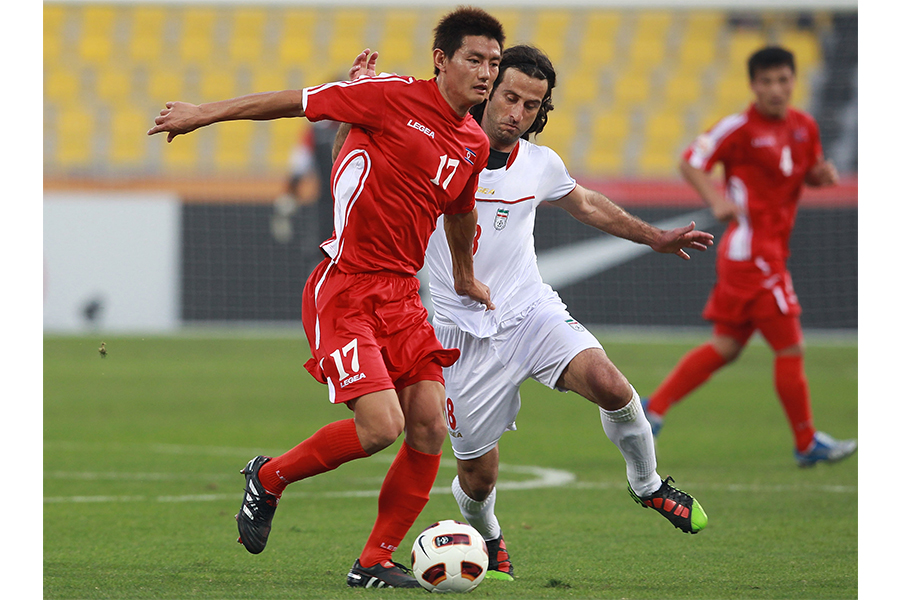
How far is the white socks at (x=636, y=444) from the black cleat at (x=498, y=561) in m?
0.63

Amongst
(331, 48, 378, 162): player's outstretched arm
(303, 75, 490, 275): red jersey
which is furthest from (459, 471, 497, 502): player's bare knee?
(331, 48, 378, 162): player's outstretched arm

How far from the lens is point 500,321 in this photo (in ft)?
16.7

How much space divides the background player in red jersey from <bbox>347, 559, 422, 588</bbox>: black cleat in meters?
4.20

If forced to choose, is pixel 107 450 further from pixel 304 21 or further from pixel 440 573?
pixel 304 21

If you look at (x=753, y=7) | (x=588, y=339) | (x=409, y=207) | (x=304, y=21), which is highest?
(x=304, y=21)

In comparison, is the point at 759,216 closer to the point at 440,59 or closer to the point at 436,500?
the point at 436,500

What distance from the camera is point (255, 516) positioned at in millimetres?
4508

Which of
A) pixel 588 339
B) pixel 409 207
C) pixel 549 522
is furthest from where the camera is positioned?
pixel 549 522

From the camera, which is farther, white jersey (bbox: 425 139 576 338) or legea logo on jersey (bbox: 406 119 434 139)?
white jersey (bbox: 425 139 576 338)

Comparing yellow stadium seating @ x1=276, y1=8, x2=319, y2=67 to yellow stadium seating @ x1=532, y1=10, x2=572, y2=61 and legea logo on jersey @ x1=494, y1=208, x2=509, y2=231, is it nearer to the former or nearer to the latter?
yellow stadium seating @ x1=532, y1=10, x2=572, y2=61

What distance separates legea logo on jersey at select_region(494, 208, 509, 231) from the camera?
5156 mm

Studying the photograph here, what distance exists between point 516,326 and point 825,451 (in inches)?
150

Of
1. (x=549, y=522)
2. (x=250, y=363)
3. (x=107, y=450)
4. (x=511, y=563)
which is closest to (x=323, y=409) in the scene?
(x=107, y=450)
